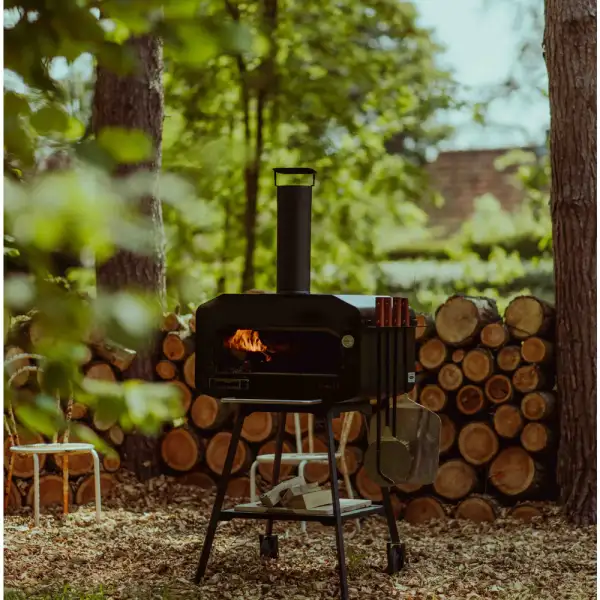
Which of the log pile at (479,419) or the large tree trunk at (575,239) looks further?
the log pile at (479,419)

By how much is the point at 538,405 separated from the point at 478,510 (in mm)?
543

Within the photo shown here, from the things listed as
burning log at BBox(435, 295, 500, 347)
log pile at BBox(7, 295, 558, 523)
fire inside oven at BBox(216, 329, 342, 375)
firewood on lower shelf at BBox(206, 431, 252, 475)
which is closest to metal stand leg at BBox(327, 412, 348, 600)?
fire inside oven at BBox(216, 329, 342, 375)

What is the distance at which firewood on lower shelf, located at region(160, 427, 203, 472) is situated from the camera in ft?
17.5

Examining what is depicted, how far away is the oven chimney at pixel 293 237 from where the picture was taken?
3912 mm

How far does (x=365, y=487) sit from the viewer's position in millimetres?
5039

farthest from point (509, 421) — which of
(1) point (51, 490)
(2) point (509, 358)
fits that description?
(1) point (51, 490)

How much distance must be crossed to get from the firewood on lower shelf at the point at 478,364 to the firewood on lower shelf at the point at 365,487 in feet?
2.24

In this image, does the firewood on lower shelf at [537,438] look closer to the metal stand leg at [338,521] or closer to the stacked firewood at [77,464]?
the metal stand leg at [338,521]

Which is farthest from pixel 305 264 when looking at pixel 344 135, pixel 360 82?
pixel 344 135

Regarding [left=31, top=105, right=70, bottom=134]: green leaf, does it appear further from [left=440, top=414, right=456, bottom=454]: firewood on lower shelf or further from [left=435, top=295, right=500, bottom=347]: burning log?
[left=440, top=414, right=456, bottom=454]: firewood on lower shelf

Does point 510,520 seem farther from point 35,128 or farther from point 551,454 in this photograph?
point 35,128

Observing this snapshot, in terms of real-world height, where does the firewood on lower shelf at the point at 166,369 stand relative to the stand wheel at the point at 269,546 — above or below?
above

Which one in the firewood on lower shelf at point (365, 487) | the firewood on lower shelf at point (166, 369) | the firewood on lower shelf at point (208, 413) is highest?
the firewood on lower shelf at point (166, 369)

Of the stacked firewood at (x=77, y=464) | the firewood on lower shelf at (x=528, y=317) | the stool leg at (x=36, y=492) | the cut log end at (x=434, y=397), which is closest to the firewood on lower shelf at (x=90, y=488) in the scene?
the stacked firewood at (x=77, y=464)
